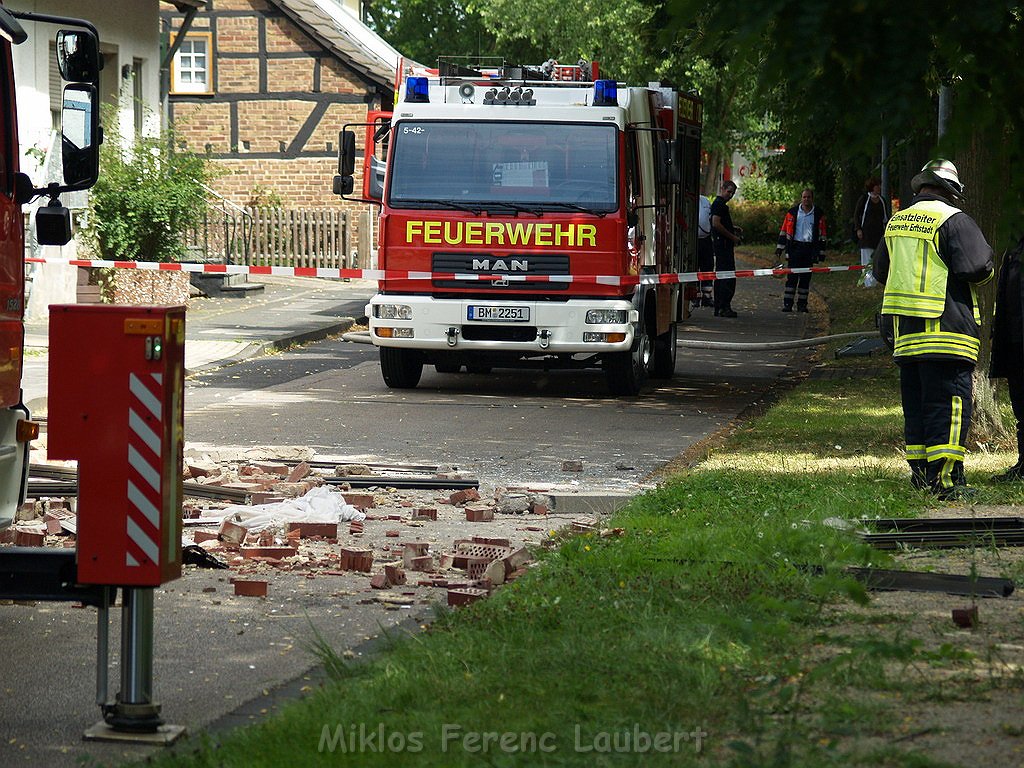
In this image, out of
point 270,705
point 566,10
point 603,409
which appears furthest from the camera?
point 566,10

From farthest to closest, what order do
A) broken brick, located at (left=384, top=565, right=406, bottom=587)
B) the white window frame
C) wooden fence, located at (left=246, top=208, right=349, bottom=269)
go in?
the white window frame, wooden fence, located at (left=246, top=208, right=349, bottom=269), broken brick, located at (left=384, top=565, right=406, bottom=587)

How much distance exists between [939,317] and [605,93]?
653 centimetres

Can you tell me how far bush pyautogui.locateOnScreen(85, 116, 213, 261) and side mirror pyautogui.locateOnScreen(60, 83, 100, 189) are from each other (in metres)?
15.8

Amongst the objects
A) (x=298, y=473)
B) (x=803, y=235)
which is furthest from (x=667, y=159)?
(x=803, y=235)

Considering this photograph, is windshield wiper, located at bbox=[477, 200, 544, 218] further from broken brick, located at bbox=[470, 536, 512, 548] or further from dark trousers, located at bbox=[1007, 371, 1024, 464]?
→ broken brick, located at bbox=[470, 536, 512, 548]

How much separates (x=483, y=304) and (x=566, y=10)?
35.8 m

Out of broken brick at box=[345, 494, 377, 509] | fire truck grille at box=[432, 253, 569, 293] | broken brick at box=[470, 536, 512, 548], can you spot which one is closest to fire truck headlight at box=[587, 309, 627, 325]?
fire truck grille at box=[432, 253, 569, 293]

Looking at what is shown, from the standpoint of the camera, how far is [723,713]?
177 inches

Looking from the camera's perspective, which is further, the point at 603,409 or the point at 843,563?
the point at 603,409

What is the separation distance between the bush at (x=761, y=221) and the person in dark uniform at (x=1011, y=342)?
1755 inches

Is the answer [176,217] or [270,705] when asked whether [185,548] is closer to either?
[270,705]

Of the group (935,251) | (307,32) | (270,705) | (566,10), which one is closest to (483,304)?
(935,251)

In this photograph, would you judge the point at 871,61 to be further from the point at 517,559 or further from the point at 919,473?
the point at 919,473

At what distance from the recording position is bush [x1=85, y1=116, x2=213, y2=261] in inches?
866
